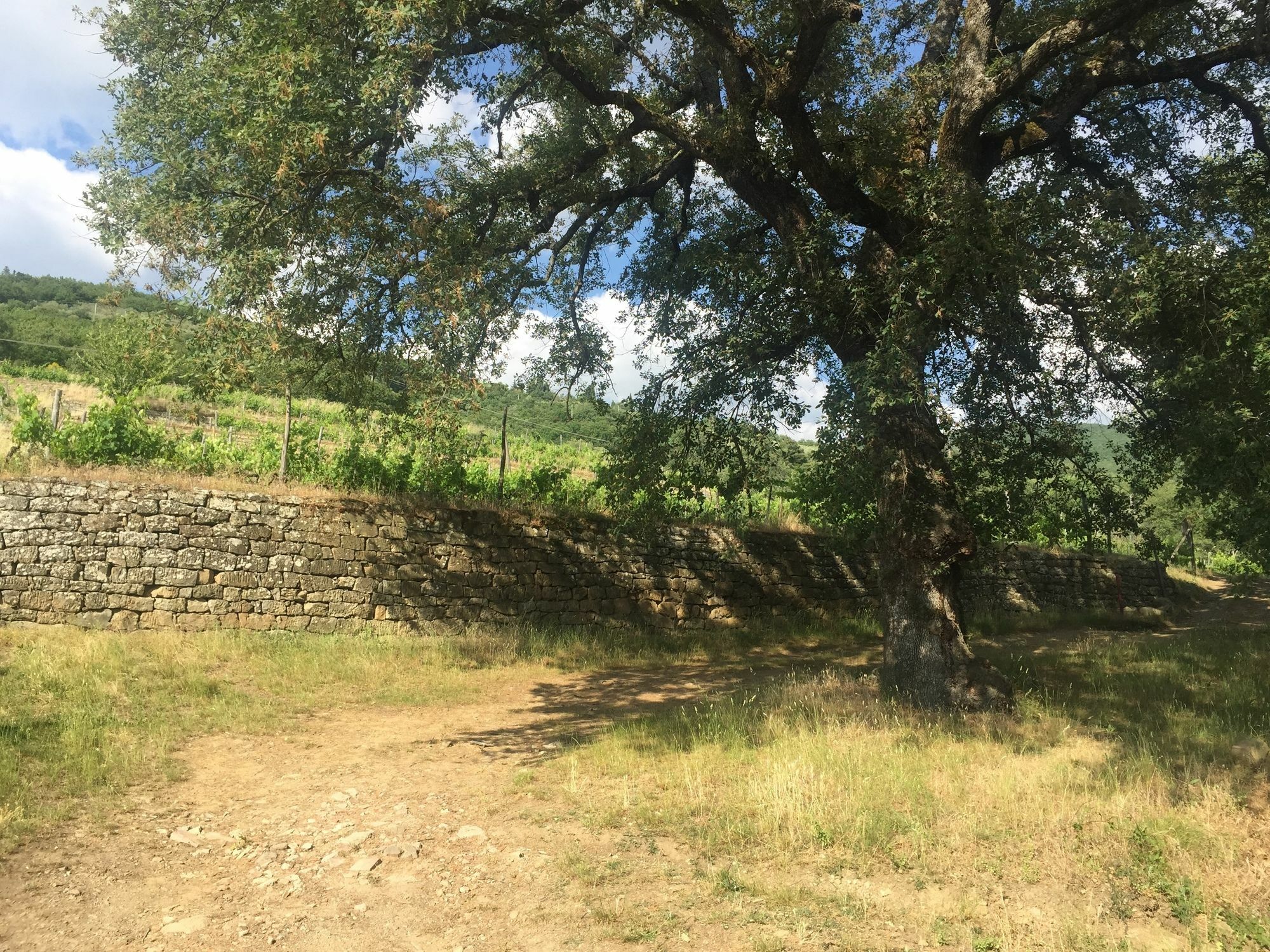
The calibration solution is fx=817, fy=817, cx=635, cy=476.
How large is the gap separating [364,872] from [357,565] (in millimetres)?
7380

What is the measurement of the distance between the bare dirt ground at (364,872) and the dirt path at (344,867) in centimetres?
1

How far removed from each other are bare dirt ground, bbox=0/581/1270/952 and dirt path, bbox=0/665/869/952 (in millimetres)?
13

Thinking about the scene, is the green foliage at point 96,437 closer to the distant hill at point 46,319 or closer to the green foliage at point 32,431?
the green foliage at point 32,431

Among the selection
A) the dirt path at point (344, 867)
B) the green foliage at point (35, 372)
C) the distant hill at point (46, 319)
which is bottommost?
the dirt path at point (344, 867)

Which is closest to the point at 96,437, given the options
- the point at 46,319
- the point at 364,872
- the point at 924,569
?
the point at 364,872

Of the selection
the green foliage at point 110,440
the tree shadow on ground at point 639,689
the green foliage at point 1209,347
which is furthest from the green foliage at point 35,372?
the green foliage at point 1209,347

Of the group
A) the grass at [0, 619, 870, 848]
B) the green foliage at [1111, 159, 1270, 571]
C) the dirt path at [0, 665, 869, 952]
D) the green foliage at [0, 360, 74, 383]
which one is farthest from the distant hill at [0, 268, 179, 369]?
the green foliage at [1111, 159, 1270, 571]

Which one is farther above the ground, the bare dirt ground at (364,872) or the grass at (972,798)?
the grass at (972,798)

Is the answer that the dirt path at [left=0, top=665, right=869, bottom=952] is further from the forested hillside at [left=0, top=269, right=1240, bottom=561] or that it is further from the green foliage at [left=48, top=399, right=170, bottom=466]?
the green foliage at [left=48, top=399, right=170, bottom=466]

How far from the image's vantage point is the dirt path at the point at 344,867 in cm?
403

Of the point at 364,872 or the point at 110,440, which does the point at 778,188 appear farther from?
the point at 110,440

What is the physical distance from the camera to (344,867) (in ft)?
15.8

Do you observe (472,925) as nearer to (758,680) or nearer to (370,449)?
(758,680)

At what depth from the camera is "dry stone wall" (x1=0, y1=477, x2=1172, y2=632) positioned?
1027 cm
